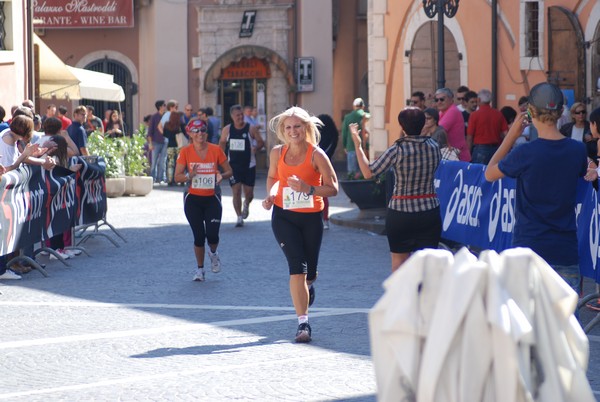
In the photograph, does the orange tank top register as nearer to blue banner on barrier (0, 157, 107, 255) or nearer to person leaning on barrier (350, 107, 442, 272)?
person leaning on barrier (350, 107, 442, 272)

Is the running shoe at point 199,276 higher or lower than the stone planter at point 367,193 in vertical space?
lower

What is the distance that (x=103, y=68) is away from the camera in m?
39.3

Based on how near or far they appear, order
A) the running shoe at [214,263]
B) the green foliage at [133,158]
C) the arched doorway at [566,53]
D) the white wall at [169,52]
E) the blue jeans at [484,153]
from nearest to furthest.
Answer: the running shoe at [214,263] < the blue jeans at [484,153] < the arched doorway at [566,53] < the green foliage at [133,158] < the white wall at [169,52]

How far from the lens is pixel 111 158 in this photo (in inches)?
1002

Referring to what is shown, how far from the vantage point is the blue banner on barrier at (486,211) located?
10305 millimetres

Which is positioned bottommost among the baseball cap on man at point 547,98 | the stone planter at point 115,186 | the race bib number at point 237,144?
the stone planter at point 115,186

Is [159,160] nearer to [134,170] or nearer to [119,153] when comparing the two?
[134,170]

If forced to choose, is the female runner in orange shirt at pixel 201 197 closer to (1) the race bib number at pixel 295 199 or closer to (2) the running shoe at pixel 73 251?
(2) the running shoe at pixel 73 251

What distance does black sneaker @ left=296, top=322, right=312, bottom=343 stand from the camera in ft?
30.9

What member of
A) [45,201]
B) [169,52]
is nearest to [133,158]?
[45,201]

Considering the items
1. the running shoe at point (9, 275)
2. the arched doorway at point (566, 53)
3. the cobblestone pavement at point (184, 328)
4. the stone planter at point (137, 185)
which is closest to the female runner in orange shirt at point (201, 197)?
the cobblestone pavement at point (184, 328)

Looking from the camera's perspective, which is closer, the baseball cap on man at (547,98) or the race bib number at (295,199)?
the baseball cap on man at (547,98)

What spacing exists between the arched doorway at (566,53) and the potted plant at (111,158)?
28.7ft

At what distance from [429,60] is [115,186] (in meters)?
6.57
